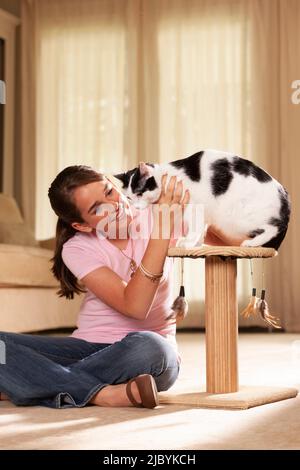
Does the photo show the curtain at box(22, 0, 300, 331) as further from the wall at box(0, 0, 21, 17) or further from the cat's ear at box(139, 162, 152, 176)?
the cat's ear at box(139, 162, 152, 176)

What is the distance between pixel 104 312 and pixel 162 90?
3811 mm

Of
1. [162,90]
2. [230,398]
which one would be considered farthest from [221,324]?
[162,90]

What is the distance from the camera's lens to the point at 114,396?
1.93 metres

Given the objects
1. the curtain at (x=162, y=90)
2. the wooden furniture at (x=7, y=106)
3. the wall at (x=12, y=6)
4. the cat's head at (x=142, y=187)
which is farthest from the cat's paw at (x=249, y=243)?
the wall at (x=12, y=6)

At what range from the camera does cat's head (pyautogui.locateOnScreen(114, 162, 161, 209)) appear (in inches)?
84.0

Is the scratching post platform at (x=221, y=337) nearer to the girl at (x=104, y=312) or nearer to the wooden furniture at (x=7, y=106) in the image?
the girl at (x=104, y=312)

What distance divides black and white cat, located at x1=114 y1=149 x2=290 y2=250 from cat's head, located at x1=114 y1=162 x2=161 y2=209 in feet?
0.33

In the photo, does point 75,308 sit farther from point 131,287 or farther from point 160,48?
point 131,287

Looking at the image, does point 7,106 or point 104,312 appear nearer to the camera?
point 104,312

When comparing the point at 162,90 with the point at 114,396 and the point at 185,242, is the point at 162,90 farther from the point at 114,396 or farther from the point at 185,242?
the point at 114,396

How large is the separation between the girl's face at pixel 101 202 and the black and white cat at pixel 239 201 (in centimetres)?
17

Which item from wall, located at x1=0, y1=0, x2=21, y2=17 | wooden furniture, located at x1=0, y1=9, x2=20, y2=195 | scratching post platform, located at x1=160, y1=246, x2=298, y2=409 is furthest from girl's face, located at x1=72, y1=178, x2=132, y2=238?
wall, located at x1=0, y1=0, x2=21, y2=17
